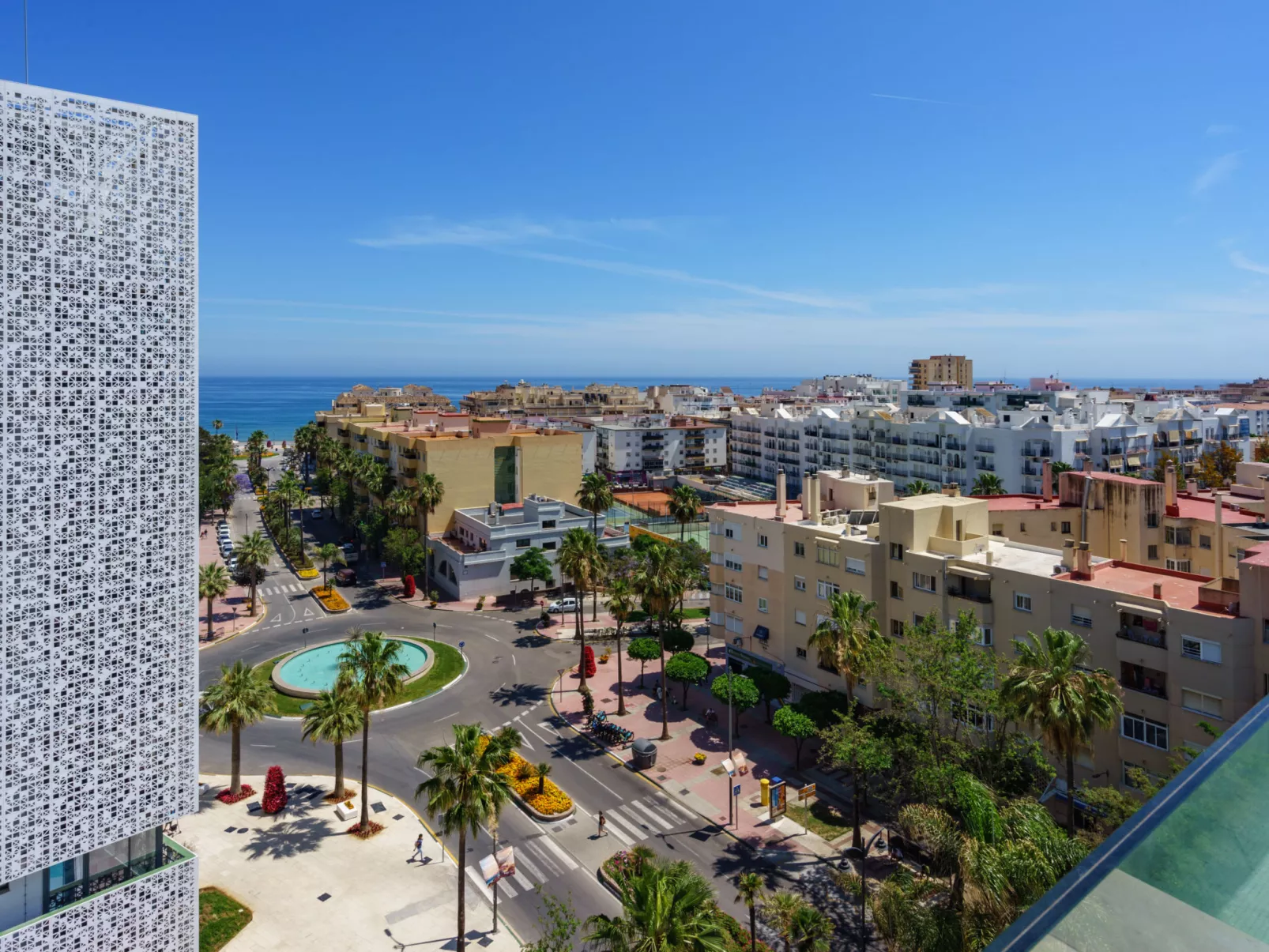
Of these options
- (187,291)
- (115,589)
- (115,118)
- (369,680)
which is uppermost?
(115,118)

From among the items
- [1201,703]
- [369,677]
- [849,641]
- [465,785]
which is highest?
[849,641]

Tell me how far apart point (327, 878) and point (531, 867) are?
8.11 m

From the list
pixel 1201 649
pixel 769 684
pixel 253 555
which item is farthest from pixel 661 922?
pixel 253 555

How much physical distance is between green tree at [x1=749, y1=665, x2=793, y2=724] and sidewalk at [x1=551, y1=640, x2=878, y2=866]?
2158 mm

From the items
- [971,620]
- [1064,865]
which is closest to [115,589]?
[1064,865]

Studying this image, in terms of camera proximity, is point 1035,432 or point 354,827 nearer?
point 354,827

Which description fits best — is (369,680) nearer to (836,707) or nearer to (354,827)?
(354,827)

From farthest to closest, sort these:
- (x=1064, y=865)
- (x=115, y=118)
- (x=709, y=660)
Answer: (x=709, y=660) → (x=115, y=118) → (x=1064, y=865)

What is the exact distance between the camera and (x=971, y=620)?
3472 cm

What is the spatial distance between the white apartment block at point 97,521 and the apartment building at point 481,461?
6005 centimetres

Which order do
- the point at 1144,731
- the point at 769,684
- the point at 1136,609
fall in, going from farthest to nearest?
the point at 769,684
the point at 1136,609
the point at 1144,731

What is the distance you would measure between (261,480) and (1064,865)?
118 m

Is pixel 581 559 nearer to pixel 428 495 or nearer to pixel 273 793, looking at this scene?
pixel 273 793

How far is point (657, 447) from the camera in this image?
150375 millimetres
